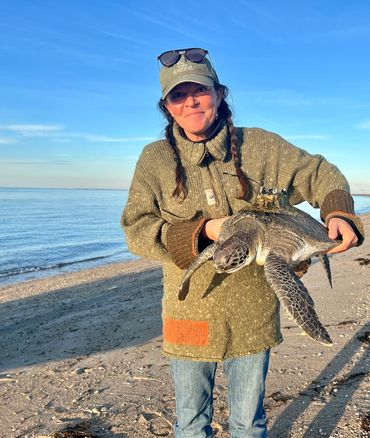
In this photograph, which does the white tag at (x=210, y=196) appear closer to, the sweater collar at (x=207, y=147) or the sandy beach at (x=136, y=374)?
the sweater collar at (x=207, y=147)

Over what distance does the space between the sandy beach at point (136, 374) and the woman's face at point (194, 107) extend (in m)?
2.53

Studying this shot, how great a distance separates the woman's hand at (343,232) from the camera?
8.38 ft

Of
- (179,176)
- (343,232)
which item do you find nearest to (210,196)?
(179,176)

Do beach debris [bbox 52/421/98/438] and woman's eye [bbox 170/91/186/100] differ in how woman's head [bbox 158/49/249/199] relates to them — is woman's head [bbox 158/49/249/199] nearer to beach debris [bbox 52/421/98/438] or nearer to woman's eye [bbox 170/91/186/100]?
woman's eye [bbox 170/91/186/100]

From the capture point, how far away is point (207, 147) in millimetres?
2654

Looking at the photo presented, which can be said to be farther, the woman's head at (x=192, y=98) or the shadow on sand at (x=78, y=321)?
the shadow on sand at (x=78, y=321)

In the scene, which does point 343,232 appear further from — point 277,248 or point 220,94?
point 220,94

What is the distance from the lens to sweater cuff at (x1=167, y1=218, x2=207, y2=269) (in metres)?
2.50

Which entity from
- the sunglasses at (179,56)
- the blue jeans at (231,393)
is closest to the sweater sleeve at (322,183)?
the sunglasses at (179,56)

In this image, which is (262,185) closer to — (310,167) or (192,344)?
(310,167)

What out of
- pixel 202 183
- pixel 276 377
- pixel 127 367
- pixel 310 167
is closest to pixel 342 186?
pixel 310 167

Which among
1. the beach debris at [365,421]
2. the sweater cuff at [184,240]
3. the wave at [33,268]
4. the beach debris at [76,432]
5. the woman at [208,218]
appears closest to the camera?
the sweater cuff at [184,240]

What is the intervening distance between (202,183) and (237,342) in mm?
998

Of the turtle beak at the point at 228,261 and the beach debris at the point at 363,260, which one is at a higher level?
the turtle beak at the point at 228,261
